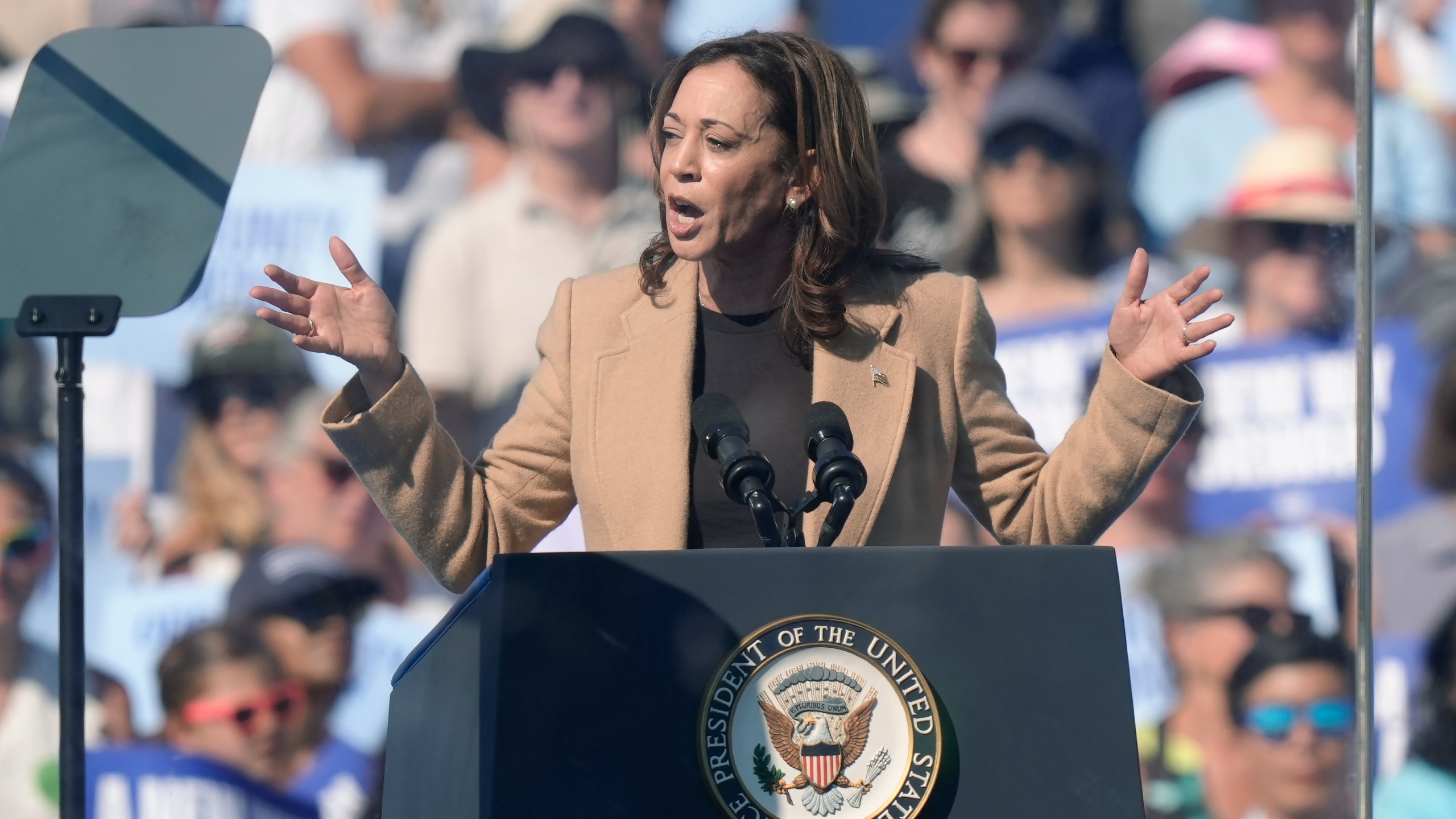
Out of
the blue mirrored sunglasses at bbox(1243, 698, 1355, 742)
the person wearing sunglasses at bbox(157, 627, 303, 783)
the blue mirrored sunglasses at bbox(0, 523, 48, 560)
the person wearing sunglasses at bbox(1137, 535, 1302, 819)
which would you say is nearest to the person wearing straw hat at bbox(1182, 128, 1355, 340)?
the person wearing sunglasses at bbox(1137, 535, 1302, 819)

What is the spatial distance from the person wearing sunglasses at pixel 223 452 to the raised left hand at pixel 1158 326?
2.73 m

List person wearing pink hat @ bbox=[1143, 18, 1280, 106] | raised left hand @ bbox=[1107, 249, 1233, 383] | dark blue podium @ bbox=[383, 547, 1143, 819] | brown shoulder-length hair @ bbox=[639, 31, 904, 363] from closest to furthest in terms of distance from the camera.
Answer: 1. dark blue podium @ bbox=[383, 547, 1143, 819]
2. raised left hand @ bbox=[1107, 249, 1233, 383]
3. brown shoulder-length hair @ bbox=[639, 31, 904, 363]
4. person wearing pink hat @ bbox=[1143, 18, 1280, 106]

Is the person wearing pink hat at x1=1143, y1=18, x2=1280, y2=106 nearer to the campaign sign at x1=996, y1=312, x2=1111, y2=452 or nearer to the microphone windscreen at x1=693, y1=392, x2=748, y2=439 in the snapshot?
the campaign sign at x1=996, y1=312, x2=1111, y2=452

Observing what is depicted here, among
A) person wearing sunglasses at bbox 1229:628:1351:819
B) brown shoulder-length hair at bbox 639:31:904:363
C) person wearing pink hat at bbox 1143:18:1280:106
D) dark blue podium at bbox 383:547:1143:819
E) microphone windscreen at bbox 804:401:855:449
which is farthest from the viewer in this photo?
person wearing pink hat at bbox 1143:18:1280:106

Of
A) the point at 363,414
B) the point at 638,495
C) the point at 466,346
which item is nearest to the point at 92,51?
the point at 363,414

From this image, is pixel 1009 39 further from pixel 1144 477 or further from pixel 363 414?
pixel 363 414

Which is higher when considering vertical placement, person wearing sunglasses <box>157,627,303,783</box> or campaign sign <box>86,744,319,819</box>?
person wearing sunglasses <box>157,627,303,783</box>

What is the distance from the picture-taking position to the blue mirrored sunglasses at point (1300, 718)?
400cm

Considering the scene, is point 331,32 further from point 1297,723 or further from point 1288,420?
point 1297,723

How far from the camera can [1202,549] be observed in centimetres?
410

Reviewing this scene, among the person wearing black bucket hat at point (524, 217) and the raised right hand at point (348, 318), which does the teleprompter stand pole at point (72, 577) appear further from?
the person wearing black bucket hat at point (524, 217)

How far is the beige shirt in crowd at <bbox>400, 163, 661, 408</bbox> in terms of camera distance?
4.17 metres

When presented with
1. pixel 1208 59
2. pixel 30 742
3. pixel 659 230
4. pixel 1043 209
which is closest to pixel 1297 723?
pixel 1043 209

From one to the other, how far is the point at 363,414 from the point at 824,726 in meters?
0.88
